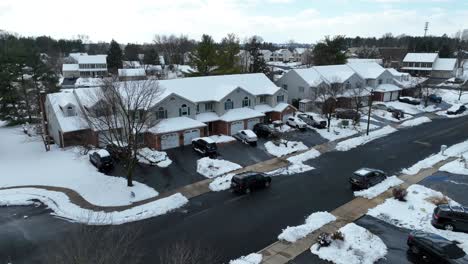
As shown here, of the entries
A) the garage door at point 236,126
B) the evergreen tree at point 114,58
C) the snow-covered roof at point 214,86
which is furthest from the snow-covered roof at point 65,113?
the evergreen tree at point 114,58

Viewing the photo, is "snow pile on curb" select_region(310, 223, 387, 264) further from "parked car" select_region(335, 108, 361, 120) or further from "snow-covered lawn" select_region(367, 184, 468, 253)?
Result: "parked car" select_region(335, 108, 361, 120)

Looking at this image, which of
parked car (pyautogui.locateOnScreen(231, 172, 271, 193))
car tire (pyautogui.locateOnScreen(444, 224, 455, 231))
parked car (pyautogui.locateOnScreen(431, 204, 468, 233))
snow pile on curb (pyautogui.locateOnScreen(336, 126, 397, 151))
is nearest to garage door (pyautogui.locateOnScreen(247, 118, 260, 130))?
snow pile on curb (pyautogui.locateOnScreen(336, 126, 397, 151))

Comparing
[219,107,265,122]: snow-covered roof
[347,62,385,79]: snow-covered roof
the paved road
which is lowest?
the paved road

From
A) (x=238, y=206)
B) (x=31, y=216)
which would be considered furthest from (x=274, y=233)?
(x=31, y=216)

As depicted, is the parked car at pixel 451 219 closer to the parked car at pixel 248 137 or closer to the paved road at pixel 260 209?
the paved road at pixel 260 209

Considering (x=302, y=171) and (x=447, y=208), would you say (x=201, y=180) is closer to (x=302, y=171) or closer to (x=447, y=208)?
(x=302, y=171)

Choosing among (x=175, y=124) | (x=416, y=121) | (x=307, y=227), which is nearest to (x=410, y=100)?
(x=416, y=121)
